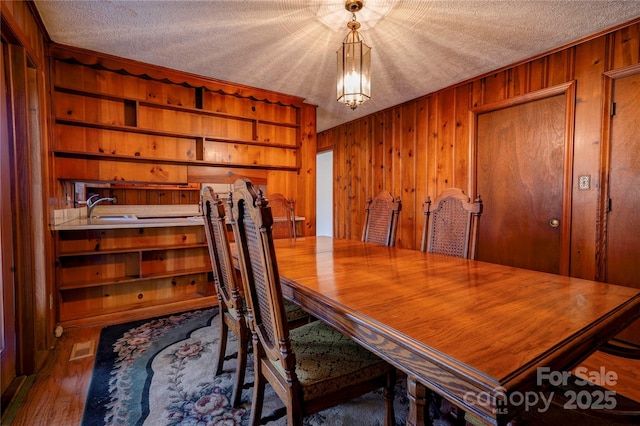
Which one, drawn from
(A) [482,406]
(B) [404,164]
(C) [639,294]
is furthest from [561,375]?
(B) [404,164]

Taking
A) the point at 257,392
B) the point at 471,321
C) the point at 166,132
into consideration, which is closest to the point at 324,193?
the point at 166,132

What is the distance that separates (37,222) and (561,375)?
2.77m

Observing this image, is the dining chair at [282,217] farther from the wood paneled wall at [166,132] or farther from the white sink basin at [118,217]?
the white sink basin at [118,217]

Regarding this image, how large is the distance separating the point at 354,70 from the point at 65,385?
2549 millimetres

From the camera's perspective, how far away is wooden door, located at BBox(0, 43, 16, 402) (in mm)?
1640

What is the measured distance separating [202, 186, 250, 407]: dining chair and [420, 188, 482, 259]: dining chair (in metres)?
1.36

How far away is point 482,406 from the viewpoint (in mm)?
630

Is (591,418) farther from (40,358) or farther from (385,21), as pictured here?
(40,358)

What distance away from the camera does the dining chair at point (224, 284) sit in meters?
1.52

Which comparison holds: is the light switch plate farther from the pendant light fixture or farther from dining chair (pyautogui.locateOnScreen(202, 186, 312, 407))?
dining chair (pyautogui.locateOnScreen(202, 186, 312, 407))

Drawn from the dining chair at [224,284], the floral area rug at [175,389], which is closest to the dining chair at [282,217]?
the floral area rug at [175,389]

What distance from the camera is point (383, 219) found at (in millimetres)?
2514

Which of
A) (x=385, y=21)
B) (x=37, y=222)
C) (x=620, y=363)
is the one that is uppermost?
(x=385, y=21)

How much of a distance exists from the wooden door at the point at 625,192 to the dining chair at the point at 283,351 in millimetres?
2258
